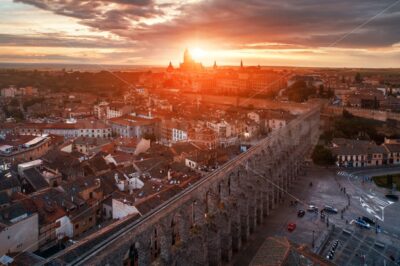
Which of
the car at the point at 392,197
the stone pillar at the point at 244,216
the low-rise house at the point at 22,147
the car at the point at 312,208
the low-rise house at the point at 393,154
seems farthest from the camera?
the low-rise house at the point at 393,154

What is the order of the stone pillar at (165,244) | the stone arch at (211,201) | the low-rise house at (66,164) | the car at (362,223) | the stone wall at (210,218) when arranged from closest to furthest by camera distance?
the stone wall at (210,218)
the stone pillar at (165,244)
the stone arch at (211,201)
the car at (362,223)
the low-rise house at (66,164)

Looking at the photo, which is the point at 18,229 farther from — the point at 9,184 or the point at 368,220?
the point at 368,220

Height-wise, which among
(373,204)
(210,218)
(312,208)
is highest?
(210,218)

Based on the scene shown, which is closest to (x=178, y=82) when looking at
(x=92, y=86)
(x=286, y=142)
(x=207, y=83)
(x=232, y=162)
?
(x=207, y=83)

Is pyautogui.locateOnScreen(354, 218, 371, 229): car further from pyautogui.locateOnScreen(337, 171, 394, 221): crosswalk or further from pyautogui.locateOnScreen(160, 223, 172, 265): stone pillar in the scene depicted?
pyautogui.locateOnScreen(160, 223, 172, 265): stone pillar

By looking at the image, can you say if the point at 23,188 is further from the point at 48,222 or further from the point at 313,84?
the point at 313,84

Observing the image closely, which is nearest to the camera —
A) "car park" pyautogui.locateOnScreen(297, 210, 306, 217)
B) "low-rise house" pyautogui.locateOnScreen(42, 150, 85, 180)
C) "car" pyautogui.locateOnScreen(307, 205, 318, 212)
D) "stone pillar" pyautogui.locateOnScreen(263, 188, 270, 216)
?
"stone pillar" pyautogui.locateOnScreen(263, 188, 270, 216)

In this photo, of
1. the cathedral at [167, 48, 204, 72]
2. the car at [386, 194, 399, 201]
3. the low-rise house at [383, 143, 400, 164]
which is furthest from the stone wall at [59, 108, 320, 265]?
the cathedral at [167, 48, 204, 72]

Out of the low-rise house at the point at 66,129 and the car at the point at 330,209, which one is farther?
the low-rise house at the point at 66,129

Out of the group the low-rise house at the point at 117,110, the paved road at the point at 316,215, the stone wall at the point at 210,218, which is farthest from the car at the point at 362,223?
the low-rise house at the point at 117,110

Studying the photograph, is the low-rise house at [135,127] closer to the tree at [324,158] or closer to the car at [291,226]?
the tree at [324,158]

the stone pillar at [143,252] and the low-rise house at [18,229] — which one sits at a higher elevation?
the stone pillar at [143,252]

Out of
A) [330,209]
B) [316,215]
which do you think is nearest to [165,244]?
[316,215]

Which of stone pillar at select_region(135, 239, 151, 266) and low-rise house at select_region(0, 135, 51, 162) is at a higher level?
stone pillar at select_region(135, 239, 151, 266)
